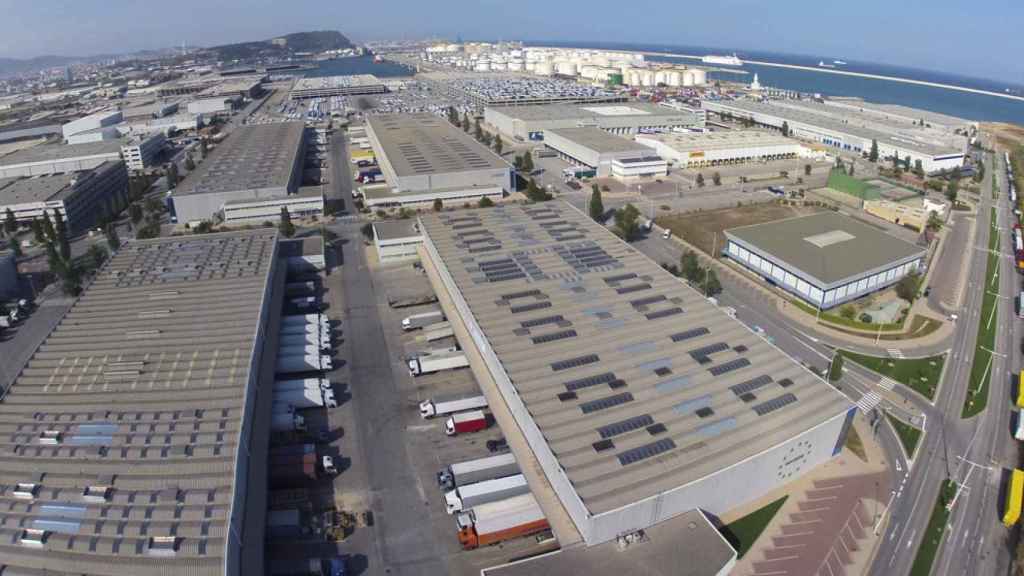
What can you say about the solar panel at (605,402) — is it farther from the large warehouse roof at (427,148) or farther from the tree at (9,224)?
the tree at (9,224)

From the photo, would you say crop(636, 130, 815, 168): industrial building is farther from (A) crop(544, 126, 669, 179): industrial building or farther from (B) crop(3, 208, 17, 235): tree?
(B) crop(3, 208, 17, 235): tree

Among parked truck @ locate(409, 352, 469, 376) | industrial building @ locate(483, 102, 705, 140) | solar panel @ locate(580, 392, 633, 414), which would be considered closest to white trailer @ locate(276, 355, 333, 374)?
parked truck @ locate(409, 352, 469, 376)

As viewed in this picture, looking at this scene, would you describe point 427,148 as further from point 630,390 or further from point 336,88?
point 336,88

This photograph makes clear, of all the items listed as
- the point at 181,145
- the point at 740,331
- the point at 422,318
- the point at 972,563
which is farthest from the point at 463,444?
the point at 181,145

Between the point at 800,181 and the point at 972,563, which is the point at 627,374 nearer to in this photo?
the point at 972,563

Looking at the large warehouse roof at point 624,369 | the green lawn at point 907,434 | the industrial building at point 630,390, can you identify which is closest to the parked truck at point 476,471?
the industrial building at point 630,390
